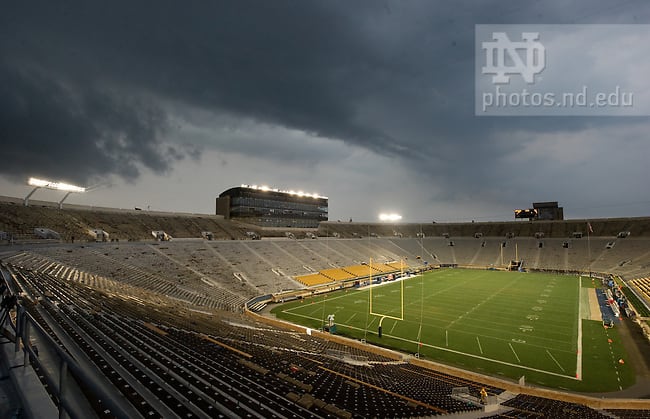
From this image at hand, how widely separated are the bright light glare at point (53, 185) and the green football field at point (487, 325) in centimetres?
2555

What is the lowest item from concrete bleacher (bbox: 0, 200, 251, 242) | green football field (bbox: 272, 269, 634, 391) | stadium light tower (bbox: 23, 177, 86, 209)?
green football field (bbox: 272, 269, 634, 391)

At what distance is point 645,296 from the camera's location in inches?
1105

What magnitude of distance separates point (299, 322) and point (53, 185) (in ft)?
93.5

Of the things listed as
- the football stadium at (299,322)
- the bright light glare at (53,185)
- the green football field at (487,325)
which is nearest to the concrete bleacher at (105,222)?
the football stadium at (299,322)

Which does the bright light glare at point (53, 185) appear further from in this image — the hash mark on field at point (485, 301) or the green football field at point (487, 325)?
the hash mark on field at point (485, 301)

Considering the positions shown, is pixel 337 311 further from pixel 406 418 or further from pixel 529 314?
pixel 406 418

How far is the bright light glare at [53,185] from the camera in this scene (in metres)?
30.7

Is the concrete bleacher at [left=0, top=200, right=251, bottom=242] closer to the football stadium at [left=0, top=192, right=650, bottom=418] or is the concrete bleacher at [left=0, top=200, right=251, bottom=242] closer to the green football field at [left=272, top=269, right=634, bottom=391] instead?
the football stadium at [left=0, top=192, right=650, bottom=418]

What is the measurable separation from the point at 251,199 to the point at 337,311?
3376 cm

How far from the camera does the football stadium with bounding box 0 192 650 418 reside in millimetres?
5477

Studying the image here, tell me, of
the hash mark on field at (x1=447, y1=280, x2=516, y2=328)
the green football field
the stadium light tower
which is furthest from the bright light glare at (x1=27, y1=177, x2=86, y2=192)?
the hash mark on field at (x1=447, y1=280, x2=516, y2=328)

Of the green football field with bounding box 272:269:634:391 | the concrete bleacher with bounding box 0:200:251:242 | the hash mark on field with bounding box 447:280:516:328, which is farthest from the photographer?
the concrete bleacher with bounding box 0:200:251:242

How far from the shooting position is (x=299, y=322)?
2444 cm

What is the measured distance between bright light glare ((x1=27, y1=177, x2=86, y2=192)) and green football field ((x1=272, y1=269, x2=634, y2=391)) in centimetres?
2555
